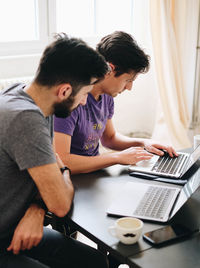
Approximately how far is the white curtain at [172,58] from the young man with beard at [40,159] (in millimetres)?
2295

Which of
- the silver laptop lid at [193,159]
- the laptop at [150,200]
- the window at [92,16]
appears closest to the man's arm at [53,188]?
the laptop at [150,200]

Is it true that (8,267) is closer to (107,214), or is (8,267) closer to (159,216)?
(107,214)

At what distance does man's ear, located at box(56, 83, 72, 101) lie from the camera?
1348 mm

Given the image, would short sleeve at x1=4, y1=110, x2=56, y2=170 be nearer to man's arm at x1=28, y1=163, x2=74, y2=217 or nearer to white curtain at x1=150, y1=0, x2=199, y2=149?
man's arm at x1=28, y1=163, x2=74, y2=217

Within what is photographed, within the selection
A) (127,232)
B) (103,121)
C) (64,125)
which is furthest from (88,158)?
(127,232)

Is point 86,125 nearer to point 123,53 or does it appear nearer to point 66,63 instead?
point 123,53

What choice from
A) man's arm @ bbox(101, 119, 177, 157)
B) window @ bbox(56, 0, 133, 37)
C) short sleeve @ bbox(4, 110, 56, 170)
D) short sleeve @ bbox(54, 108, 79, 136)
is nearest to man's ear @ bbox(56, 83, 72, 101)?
short sleeve @ bbox(4, 110, 56, 170)

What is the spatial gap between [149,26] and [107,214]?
256cm

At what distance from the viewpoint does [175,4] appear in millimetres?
3600

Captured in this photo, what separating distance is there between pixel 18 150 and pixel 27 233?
273 millimetres

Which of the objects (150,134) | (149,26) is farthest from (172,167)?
(150,134)

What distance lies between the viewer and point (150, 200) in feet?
4.58

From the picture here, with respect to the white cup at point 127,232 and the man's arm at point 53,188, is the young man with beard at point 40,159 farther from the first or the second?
the white cup at point 127,232

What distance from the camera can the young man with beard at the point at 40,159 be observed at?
1.22m
